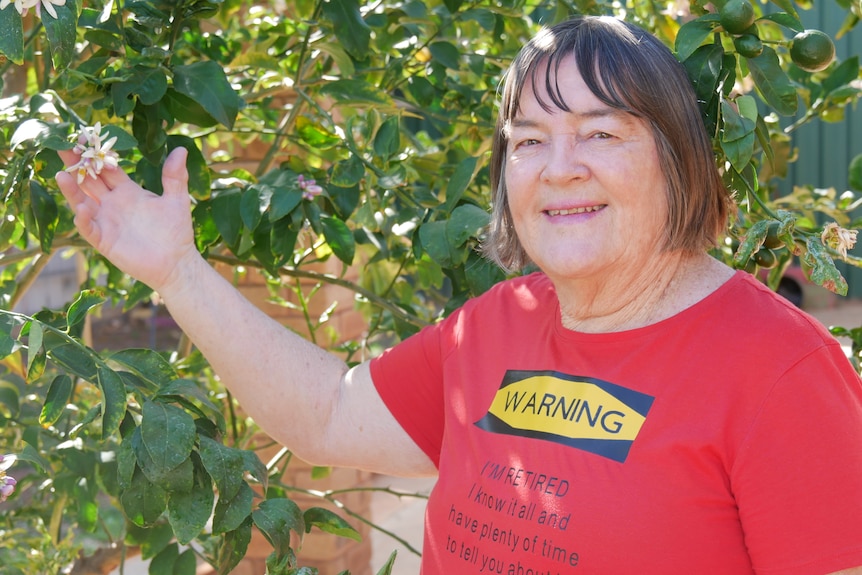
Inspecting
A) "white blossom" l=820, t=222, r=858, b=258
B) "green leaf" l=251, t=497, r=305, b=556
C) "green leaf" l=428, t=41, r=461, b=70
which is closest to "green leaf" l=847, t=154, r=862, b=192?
"white blossom" l=820, t=222, r=858, b=258

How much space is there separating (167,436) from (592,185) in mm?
606

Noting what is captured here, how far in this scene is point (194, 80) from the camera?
4.39 ft

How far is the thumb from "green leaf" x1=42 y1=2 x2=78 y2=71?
28cm

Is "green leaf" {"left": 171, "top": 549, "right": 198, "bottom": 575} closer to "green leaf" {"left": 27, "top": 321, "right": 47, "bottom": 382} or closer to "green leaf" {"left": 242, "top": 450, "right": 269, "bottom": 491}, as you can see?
"green leaf" {"left": 242, "top": 450, "right": 269, "bottom": 491}

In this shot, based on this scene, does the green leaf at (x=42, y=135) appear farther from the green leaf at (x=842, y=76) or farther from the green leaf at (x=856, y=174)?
the green leaf at (x=842, y=76)

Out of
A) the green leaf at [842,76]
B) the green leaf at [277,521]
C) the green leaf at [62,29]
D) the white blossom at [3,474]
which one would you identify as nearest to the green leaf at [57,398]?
the white blossom at [3,474]

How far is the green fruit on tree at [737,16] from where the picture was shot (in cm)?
115

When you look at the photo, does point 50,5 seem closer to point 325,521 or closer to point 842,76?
point 325,521

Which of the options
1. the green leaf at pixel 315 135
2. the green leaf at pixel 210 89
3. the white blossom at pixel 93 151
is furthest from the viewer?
the green leaf at pixel 315 135

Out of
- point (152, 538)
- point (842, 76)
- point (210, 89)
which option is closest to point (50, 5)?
point (210, 89)

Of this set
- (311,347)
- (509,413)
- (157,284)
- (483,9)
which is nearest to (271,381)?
(311,347)

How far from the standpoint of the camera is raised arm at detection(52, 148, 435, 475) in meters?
1.38

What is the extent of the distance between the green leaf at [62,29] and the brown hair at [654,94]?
1.91 feet

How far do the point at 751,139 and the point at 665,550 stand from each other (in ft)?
1.61
